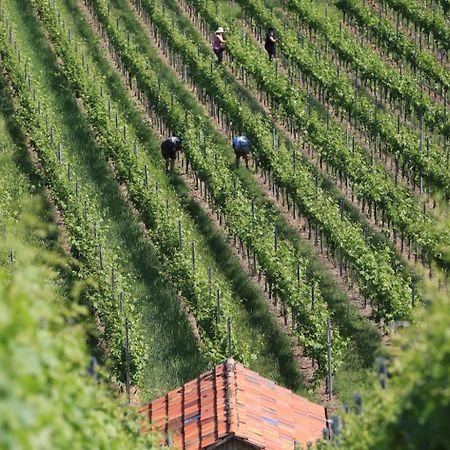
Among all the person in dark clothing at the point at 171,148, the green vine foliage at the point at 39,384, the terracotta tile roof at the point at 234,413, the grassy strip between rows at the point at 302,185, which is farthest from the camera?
the person in dark clothing at the point at 171,148

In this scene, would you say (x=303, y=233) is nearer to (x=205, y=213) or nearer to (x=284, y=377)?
(x=205, y=213)

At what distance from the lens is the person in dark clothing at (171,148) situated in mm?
32250

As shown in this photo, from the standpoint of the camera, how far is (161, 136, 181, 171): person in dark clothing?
32250 millimetres

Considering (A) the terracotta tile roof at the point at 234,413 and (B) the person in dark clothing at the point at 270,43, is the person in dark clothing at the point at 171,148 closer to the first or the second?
(B) the person in dark clothing at the point at 270,43

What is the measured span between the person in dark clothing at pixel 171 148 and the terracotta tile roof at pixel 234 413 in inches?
459

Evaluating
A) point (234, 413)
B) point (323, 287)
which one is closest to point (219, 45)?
point (323, 287)

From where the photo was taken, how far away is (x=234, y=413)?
19797 mm

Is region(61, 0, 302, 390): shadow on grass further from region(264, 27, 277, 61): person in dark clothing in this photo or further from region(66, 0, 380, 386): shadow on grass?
region(264, 27, 277, 61): person in dark clothing

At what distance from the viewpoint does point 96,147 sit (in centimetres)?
3372

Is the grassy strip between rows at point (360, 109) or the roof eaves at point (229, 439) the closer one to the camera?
the roof eaves at point (229, 439)

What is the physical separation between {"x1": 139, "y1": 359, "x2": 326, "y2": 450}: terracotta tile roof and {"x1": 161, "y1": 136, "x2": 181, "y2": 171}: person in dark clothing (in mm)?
11651

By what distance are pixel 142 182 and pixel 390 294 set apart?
764 cm

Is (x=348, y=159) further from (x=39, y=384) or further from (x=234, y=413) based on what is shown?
(x=39, y=384)

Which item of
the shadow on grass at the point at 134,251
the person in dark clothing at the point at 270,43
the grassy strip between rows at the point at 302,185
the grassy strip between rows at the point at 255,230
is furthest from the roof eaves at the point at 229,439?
the person in dark clothing at the point at 270,43
